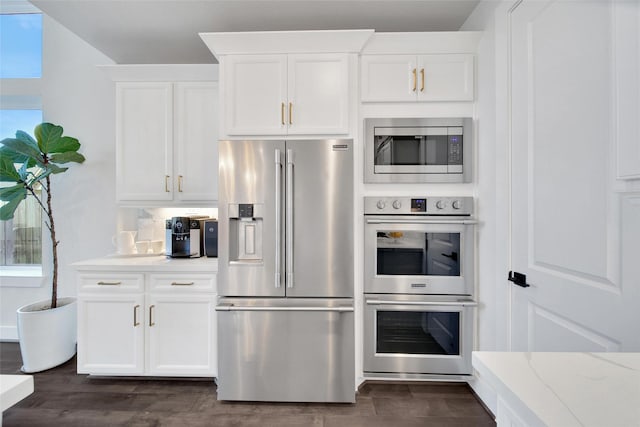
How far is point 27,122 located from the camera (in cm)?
316

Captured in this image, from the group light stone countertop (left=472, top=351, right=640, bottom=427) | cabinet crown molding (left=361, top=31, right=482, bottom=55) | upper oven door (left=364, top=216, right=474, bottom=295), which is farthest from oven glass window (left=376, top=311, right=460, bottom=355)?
cabinet crown molding (left=361, top=31, right=482, bottom=55)

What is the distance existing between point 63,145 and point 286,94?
1931mm

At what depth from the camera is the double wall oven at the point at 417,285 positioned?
2.19 meters

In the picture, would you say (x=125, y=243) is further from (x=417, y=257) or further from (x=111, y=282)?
(x=417, y=257)

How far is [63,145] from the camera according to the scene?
2533 mm

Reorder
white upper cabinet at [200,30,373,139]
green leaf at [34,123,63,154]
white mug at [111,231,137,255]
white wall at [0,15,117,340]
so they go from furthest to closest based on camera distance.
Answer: white wall at [0,15,117,340] → white mug at [111,231,137,255] → green leaf at [34,123,63,154] → white upper cabinet at [200,30,373,139]

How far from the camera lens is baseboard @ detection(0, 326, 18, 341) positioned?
3.06 m

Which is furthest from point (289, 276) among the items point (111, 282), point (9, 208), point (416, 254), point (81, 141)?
point (81, 141)

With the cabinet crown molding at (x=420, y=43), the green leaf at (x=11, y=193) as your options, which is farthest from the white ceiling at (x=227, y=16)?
the green leaf at (x=11, y=193)

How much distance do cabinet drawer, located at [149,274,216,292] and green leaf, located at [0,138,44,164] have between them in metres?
1.42

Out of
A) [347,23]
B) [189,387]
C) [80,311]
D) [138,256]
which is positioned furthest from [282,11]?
[189,387]

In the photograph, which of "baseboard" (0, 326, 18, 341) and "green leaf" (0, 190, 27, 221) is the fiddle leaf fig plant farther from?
"baseboard" (0, 326, 18, 341)

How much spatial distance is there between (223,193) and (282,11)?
1385 millimetres

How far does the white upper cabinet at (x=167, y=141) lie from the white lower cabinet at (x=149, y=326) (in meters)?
0.74
